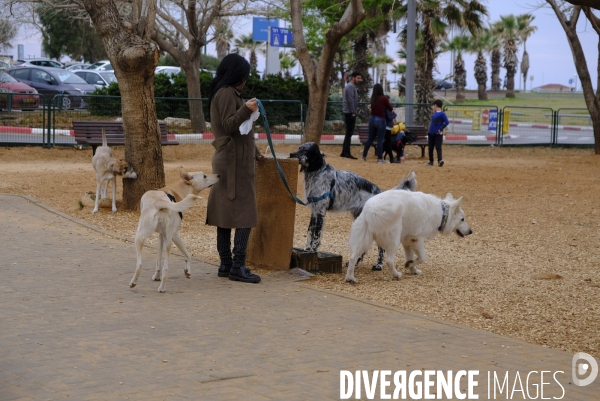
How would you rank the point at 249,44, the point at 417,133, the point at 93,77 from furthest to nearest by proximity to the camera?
1. the point at 249,44
2. the point at 93,77
3. the point at 417,133

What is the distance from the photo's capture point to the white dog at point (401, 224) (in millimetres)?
8508

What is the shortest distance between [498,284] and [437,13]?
28813 millimetres

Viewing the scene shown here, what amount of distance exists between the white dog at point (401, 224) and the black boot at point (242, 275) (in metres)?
0.98

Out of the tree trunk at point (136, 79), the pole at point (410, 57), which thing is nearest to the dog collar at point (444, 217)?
the tree trunk at point (136, 79)

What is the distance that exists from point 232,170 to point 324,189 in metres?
1.31

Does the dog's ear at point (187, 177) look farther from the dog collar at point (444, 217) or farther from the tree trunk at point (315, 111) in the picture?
the tree trunk at point (315, 111)

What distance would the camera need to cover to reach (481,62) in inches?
3088

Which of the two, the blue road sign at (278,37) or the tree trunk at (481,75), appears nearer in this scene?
the blue road sign at (278,37)

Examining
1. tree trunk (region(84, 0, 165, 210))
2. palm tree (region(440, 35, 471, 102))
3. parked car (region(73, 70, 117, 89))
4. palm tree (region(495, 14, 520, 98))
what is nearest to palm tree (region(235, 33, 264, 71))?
palm tree (region(440, 35, 471, 102))

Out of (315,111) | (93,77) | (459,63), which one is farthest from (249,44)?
(315,111)

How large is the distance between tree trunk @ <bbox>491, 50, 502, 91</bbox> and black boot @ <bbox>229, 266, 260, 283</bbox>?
265 feet

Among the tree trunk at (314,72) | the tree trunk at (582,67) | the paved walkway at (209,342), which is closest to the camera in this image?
the paved walkway at (209,342)

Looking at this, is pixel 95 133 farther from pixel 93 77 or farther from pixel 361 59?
pixel 361 59

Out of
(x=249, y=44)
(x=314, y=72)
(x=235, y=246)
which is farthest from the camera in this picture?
(x=249, y=44)
